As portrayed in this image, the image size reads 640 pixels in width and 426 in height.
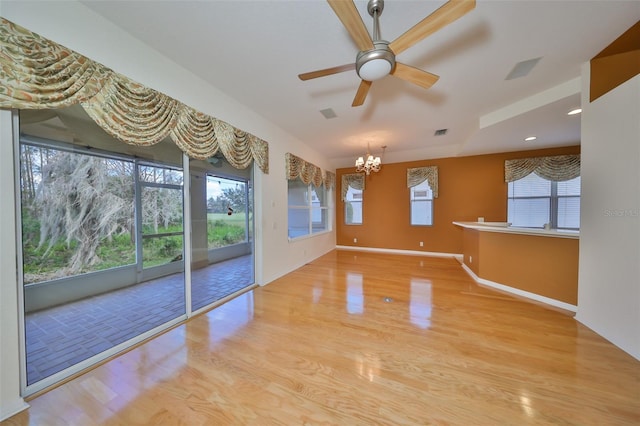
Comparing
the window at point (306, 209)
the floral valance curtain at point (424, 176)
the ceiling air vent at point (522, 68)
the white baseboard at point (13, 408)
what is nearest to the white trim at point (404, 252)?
the window at point (306, 209)

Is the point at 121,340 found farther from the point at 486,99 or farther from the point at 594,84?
the point at 594,84

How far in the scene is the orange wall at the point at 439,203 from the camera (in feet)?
17.7

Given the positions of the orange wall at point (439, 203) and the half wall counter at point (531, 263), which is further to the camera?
the orange wall at point (439, 203)

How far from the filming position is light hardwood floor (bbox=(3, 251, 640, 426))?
1.39 meters

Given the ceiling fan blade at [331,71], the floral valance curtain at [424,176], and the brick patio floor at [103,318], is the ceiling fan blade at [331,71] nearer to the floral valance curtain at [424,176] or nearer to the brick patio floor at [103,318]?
the brick patio floor at [103,318]

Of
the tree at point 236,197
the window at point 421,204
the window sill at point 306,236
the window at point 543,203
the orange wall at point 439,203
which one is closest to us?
the tree at point 236,197

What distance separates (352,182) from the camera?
6.89m

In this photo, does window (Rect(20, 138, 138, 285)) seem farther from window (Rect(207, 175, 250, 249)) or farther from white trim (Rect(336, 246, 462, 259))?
white trim (Rect(336, 246, 462, 259))

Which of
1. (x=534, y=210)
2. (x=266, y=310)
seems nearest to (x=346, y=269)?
(x=266, y=310)

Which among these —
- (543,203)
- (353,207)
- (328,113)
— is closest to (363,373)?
(328,113)

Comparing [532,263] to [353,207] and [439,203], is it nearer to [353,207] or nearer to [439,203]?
[439,203]

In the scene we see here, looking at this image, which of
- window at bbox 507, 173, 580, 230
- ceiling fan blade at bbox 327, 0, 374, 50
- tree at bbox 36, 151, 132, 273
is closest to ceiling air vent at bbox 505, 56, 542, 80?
ceiling fan blade at bbox 327, 0, 374, 50

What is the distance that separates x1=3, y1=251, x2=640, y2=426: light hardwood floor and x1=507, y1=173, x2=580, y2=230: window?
11.1ft

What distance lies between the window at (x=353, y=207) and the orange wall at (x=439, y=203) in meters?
0.15
